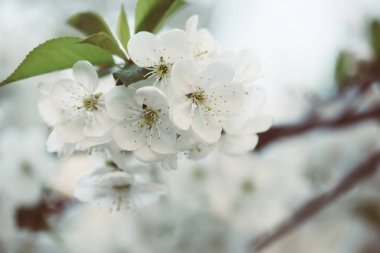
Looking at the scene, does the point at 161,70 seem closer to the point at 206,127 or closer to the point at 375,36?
the point at 206,127

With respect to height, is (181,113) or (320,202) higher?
(320,202)

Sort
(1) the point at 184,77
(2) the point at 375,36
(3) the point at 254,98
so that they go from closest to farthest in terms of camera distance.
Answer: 1. (1) the point at 184,77
2. (3) the point at 254,98
3. (2) the point at 375,36

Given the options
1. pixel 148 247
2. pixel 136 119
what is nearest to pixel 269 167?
pixel 148 247

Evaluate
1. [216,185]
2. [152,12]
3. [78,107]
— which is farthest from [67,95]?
[216,185]

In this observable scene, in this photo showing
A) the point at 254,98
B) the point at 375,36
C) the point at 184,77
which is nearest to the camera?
the point at 184,77

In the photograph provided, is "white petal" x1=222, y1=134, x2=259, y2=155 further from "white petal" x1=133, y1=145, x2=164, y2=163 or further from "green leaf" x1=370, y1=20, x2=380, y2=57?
"green leaf" x1=370, y1=20, x2=380, y2=57

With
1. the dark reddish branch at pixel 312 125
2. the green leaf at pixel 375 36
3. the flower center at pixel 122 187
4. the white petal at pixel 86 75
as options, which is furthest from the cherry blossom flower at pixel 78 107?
the green leaf at pixel 375 36

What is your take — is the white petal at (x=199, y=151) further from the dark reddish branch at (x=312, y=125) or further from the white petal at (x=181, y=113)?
the dark reddish branch at (x=312, y=125)
